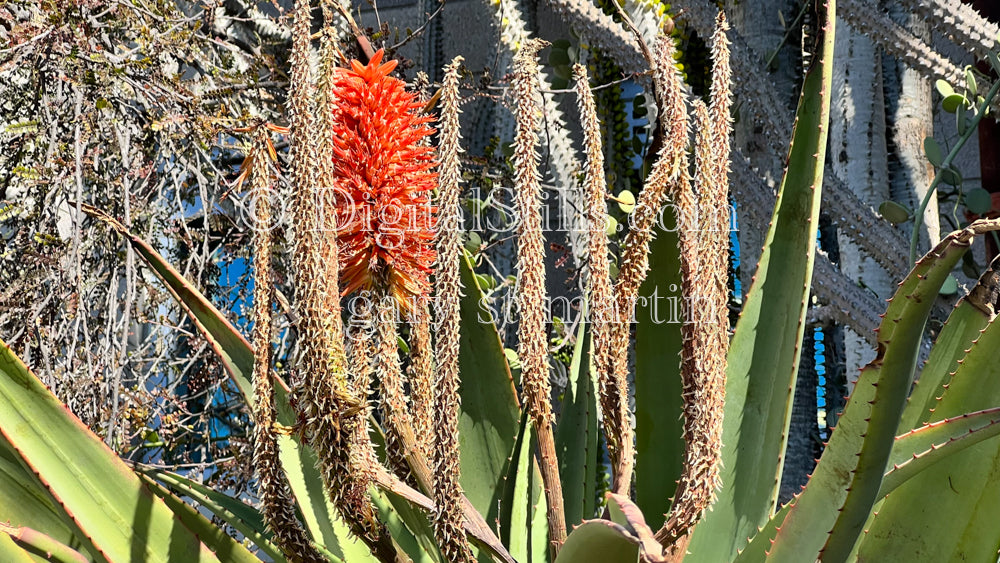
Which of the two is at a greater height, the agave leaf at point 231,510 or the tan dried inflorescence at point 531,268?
the tan dried inflorescence at point 531,268

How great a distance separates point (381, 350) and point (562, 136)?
1133mm

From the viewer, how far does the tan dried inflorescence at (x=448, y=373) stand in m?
0.68

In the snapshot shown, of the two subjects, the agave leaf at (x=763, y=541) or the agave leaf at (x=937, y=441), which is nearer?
the agave leaf at (x=937, y=441)

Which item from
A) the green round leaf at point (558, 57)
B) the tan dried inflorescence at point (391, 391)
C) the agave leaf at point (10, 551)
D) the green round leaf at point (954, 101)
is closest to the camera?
the agave leaf at point (10, 551)

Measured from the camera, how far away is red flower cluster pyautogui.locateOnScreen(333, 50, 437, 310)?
750mm

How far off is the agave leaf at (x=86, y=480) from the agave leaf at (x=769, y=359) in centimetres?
47

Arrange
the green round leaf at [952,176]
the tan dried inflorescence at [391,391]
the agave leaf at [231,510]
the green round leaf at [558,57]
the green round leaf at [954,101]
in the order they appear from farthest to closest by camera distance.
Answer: the green round leaf at [558,57] < the green round leaf at [952,176] < the green round leaf at [954,101] < the agave leaf at [231,510] < the tan dried inflorescence at [391,391]

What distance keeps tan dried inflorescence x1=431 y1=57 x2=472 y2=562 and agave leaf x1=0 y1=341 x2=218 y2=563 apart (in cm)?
21

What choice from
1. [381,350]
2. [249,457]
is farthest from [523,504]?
[249,457]

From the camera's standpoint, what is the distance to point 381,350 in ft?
2.47

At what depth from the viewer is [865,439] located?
57 centimetres

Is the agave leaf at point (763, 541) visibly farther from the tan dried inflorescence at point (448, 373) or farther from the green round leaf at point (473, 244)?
the green round leaf at point (473, 244)

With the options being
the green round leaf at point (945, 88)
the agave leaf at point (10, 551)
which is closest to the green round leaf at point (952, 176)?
the green round leaf at point (945, 88)

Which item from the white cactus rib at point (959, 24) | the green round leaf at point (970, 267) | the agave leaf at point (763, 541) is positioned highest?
the white cactus rib at point (959, 24)
